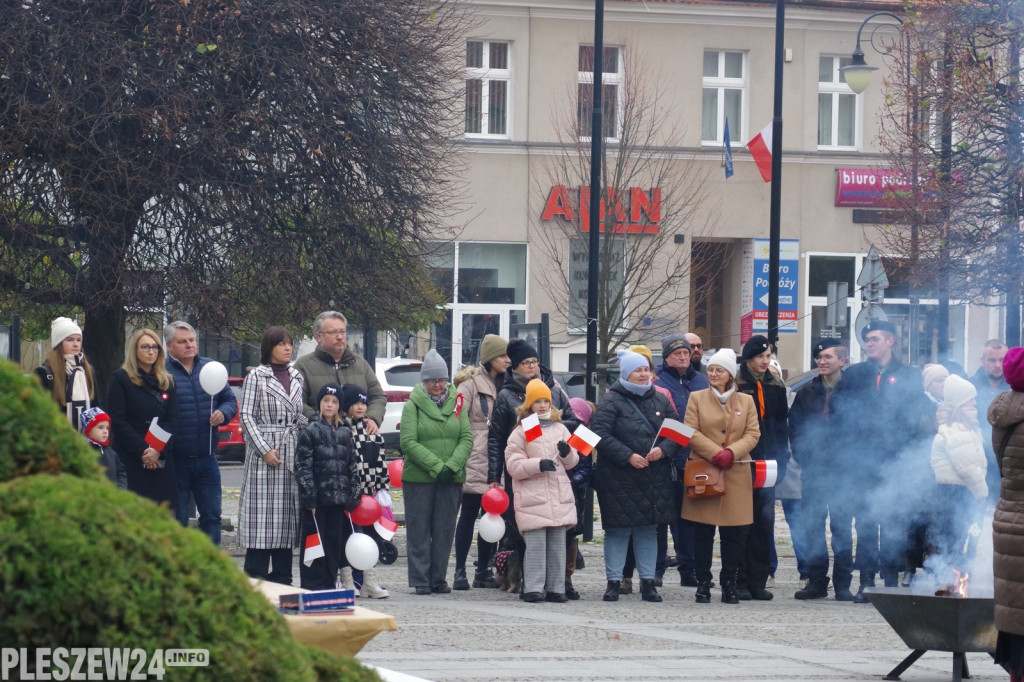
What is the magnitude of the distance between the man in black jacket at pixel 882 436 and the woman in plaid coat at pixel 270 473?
429 centimetres

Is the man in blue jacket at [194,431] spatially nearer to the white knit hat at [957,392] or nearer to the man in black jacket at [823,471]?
the man in black jacket at [823,471]

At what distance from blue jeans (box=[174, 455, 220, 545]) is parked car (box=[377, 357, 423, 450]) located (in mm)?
12785

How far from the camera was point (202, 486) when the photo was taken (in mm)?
11617

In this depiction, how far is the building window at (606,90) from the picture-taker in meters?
31.7

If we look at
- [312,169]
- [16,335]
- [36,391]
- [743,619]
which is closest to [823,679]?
[743,619]

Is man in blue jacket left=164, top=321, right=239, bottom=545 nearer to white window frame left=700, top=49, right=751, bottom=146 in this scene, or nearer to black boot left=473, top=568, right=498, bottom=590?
black boot left=473, top=568, right=498, bottom=590

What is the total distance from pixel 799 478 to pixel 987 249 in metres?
7.30

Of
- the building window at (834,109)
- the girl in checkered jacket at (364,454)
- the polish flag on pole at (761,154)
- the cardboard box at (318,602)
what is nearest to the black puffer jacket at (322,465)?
the girl in checkered jacket at (364,454)

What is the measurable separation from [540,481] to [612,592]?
1.01 metres

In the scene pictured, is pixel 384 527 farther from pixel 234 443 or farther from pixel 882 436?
pixel 234 443

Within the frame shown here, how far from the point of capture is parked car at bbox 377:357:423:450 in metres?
24.7

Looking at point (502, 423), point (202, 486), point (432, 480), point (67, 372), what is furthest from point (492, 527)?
point (67, 372)

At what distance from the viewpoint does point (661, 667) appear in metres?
8.12

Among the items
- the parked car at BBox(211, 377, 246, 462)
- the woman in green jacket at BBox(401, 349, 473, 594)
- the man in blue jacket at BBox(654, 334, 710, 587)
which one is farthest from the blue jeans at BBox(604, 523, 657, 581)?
the parked car at BBox(211, 377, 246, 462)
